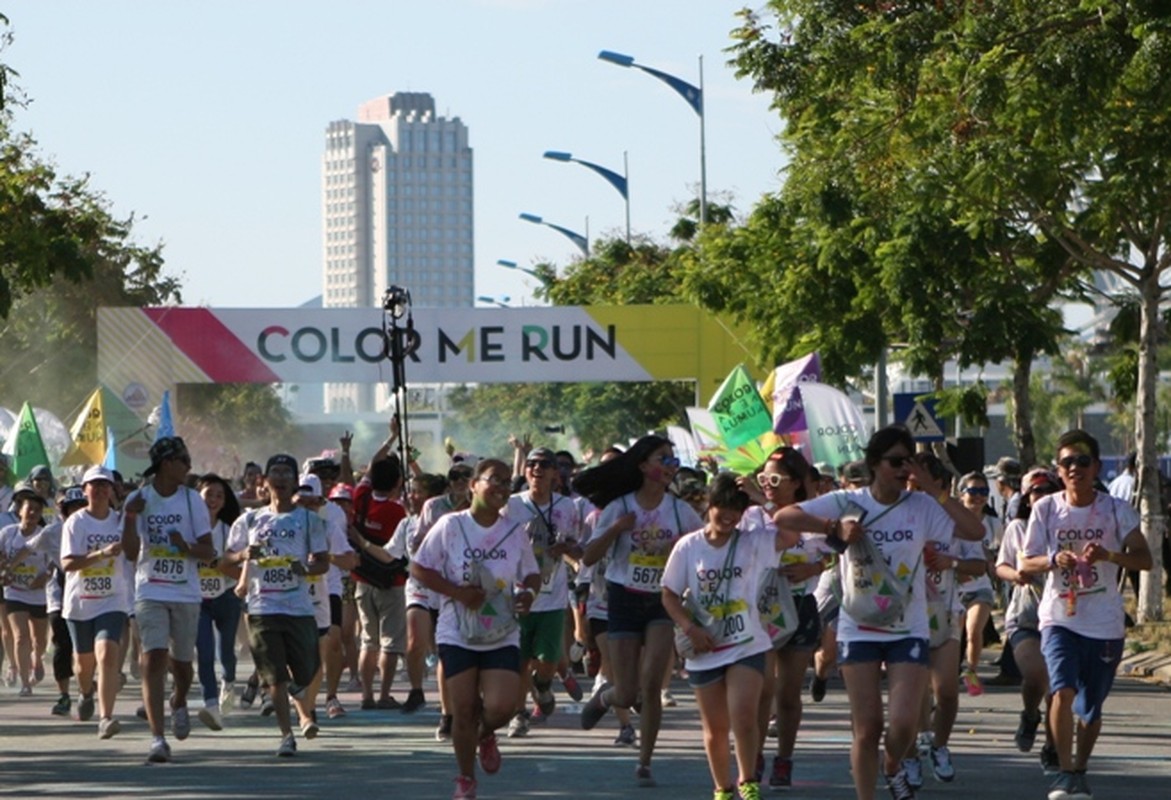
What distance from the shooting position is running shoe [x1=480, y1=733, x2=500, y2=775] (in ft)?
42.8

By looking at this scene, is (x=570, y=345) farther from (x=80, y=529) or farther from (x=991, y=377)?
(x=991, y=377)

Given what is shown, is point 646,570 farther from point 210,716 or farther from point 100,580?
point 100,580

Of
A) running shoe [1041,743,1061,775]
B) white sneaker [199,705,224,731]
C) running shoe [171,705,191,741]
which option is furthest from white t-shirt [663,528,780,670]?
white sneaker [199,705,224,731]

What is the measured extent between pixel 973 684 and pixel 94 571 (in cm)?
635

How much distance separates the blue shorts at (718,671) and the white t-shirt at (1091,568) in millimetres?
1786

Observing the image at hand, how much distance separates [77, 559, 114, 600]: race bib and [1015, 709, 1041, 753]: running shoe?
609 cm

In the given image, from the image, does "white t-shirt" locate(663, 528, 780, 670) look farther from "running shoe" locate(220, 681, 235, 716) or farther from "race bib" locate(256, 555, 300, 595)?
"running shoe" locate(220, 681, 235, 716)

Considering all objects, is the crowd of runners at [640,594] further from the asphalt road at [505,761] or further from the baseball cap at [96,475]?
the asphalt road at [505,761]

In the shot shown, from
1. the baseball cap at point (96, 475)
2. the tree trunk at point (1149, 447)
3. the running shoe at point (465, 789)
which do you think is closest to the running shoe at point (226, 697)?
the baseball cap at point (96, 475)

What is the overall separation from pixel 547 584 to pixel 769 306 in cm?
1805

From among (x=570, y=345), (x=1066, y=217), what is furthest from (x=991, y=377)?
(x=1066, y=217)

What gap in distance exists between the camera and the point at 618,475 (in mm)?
14227

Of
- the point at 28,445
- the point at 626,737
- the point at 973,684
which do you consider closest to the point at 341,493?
the point at 626,737

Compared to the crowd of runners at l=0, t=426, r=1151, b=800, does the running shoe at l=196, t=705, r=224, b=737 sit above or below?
below
